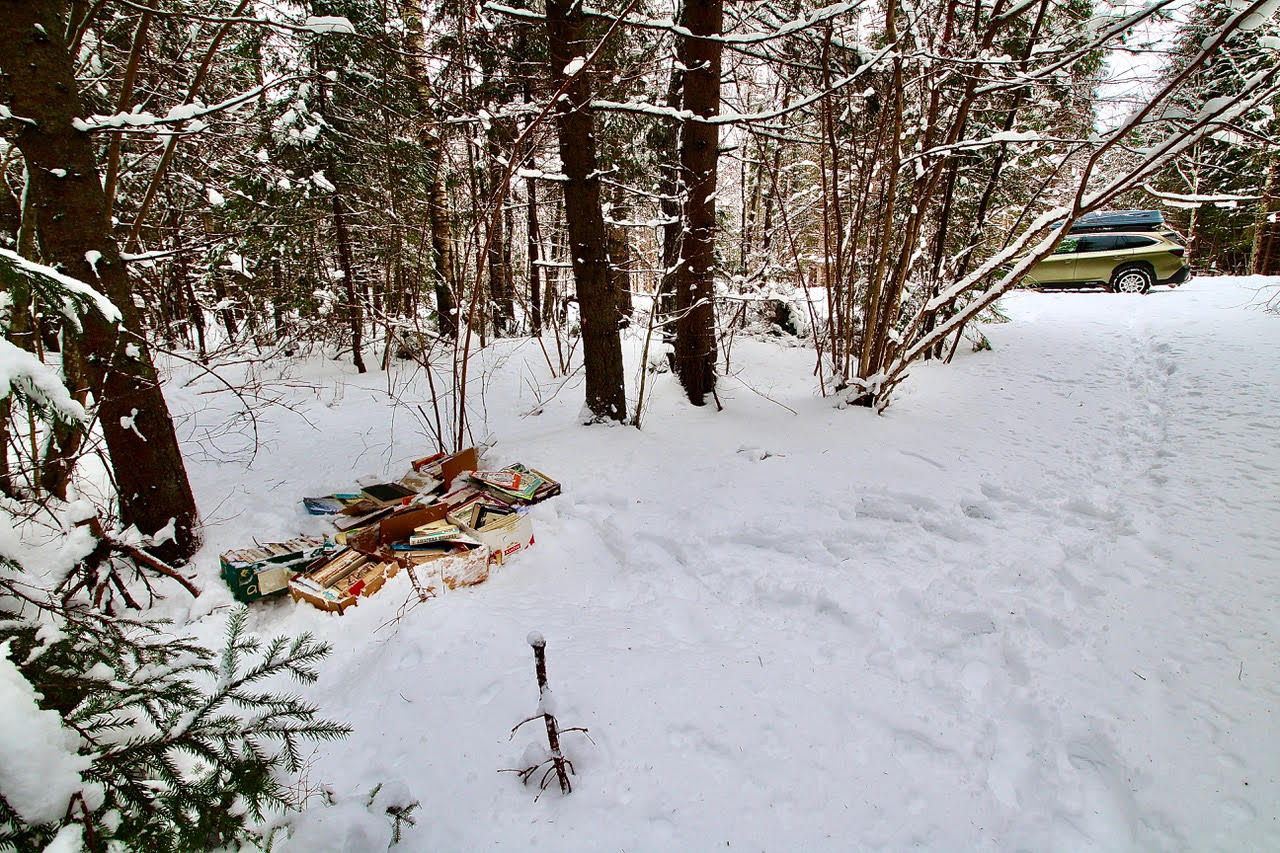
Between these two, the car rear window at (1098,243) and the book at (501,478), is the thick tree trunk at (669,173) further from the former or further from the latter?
the car rear window at (1098,243)

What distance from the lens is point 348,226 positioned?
8320mm

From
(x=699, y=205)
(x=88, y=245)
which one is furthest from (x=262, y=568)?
(x=699, y=205)

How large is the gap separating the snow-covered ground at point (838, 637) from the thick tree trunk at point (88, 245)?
1.47ft

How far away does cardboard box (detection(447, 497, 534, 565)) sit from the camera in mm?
3072

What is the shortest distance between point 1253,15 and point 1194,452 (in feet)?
9.22

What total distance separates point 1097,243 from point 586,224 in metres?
13.1

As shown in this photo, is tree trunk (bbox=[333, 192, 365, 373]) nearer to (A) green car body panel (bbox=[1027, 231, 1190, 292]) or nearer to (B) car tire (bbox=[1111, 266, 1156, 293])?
(A) green car body panel (bbox=[1027, 231, 1190, 292])

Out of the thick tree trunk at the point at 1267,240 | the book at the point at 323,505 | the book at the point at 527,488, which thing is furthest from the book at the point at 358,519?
the thick tree trunk at the point at 1267,240

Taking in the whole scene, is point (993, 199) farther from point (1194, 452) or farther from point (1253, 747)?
point (1253, 747)

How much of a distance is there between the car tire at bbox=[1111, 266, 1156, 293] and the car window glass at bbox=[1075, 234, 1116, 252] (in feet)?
1.86

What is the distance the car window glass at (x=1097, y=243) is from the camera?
11.8m

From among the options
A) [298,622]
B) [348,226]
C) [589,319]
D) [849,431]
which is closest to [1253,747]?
A: [849,431]

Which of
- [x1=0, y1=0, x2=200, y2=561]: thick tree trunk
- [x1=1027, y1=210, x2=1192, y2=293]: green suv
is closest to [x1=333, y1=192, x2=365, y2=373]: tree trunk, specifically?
[x1=0, y1=0, x2=200, y2=561]: thick tree trunk

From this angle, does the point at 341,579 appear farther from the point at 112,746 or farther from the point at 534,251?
the point at 534,251
